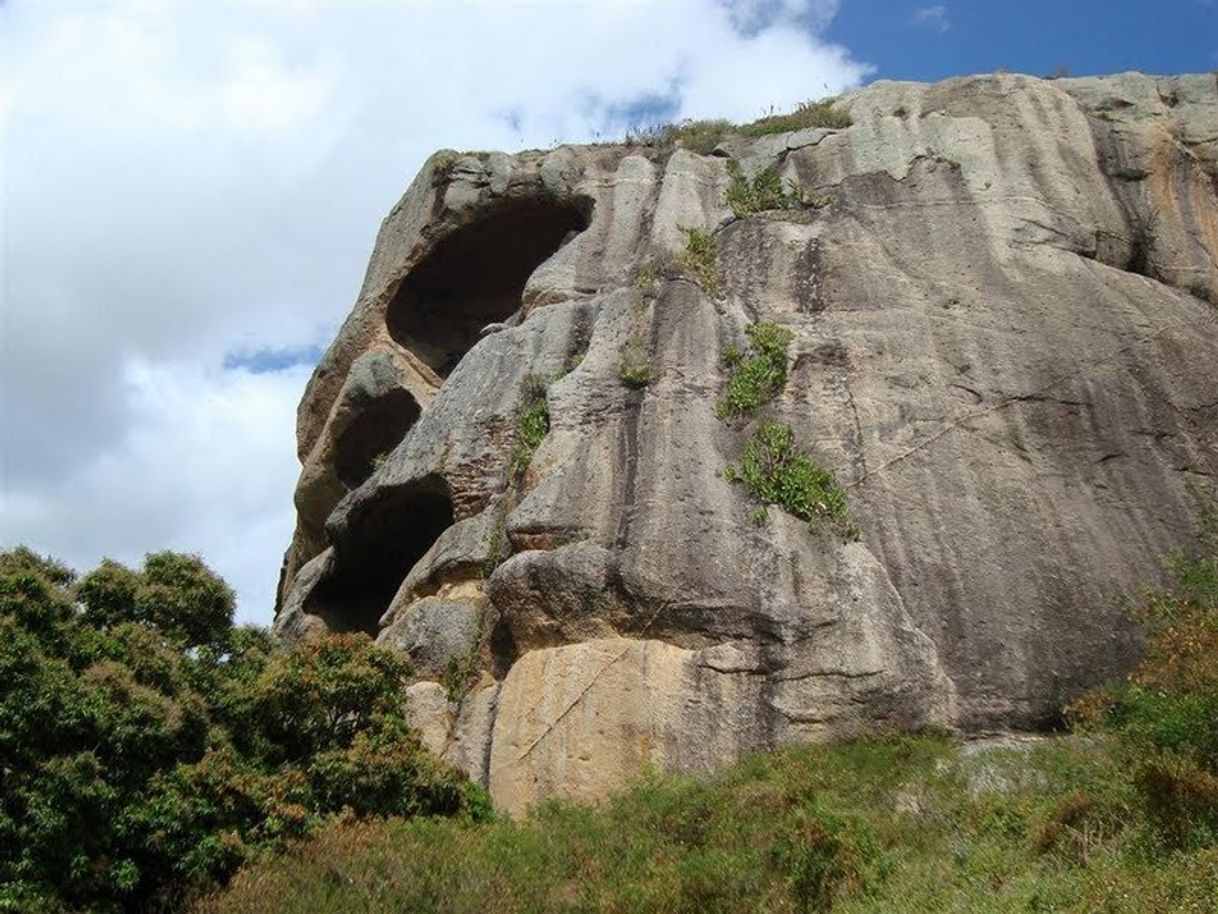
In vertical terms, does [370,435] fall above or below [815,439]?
above

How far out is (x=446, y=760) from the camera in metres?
15.9

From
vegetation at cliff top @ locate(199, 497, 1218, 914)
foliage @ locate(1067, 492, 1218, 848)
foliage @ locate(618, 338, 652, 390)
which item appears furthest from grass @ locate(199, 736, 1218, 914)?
foliage @ locate(618, 338, 652, 390)

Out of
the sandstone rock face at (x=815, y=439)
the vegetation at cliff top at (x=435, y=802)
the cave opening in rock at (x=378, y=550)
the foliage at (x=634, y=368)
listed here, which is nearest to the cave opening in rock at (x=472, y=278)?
the sandstone rock face at (x=815, y=439)

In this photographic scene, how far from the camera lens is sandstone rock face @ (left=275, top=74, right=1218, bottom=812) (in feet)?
49.8

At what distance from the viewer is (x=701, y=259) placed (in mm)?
21125

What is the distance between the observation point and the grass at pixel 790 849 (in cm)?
1114

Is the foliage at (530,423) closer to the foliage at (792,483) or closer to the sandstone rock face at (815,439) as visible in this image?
the sandstone rock face at (815,439)

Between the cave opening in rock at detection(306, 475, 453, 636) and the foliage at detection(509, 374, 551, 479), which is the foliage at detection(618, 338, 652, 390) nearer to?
the foliage at detection(509, 374, 551, 479)

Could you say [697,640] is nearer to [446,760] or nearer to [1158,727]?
[446,760]

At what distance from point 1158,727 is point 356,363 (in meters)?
17.5

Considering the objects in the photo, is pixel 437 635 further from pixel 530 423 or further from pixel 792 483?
pixel 792 483

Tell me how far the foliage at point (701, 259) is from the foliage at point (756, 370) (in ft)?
4.60

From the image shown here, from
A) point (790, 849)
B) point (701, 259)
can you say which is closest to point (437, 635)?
point (790, 849)

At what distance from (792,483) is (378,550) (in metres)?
8.44
